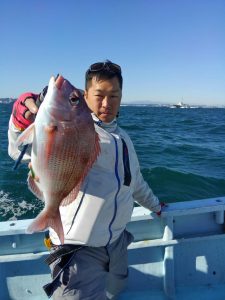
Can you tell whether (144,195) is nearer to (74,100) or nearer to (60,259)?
(60,259)

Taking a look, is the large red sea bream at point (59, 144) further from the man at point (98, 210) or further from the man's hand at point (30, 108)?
the man at point (98, 210)

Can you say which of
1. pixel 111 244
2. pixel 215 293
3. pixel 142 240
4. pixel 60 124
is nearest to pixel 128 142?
pixel 111 244

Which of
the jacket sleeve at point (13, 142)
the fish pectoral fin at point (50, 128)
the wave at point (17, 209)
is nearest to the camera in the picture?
the fish pectoral fin at point (50, 128)

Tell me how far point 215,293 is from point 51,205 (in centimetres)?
238

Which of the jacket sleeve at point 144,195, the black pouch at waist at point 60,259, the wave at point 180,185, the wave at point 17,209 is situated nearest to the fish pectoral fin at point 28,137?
the black pouch at waist at point 60,259

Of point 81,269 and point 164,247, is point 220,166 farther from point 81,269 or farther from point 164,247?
point 81,269

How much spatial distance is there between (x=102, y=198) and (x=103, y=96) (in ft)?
2.55

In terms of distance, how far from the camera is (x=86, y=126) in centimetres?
193

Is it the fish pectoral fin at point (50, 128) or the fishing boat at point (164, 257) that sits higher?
the fish pectoral fin at point (50, 128)

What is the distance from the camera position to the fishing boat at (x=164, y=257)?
3311mm

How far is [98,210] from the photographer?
2479 millimetres

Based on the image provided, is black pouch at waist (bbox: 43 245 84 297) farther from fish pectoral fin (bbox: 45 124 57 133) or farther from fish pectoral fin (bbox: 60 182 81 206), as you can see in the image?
fish pectoral fin (bbox: 45 124 57 133)

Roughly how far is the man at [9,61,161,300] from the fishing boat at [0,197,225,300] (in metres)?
0.80

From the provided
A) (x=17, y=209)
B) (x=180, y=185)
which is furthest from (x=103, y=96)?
(x=180, y=185)
